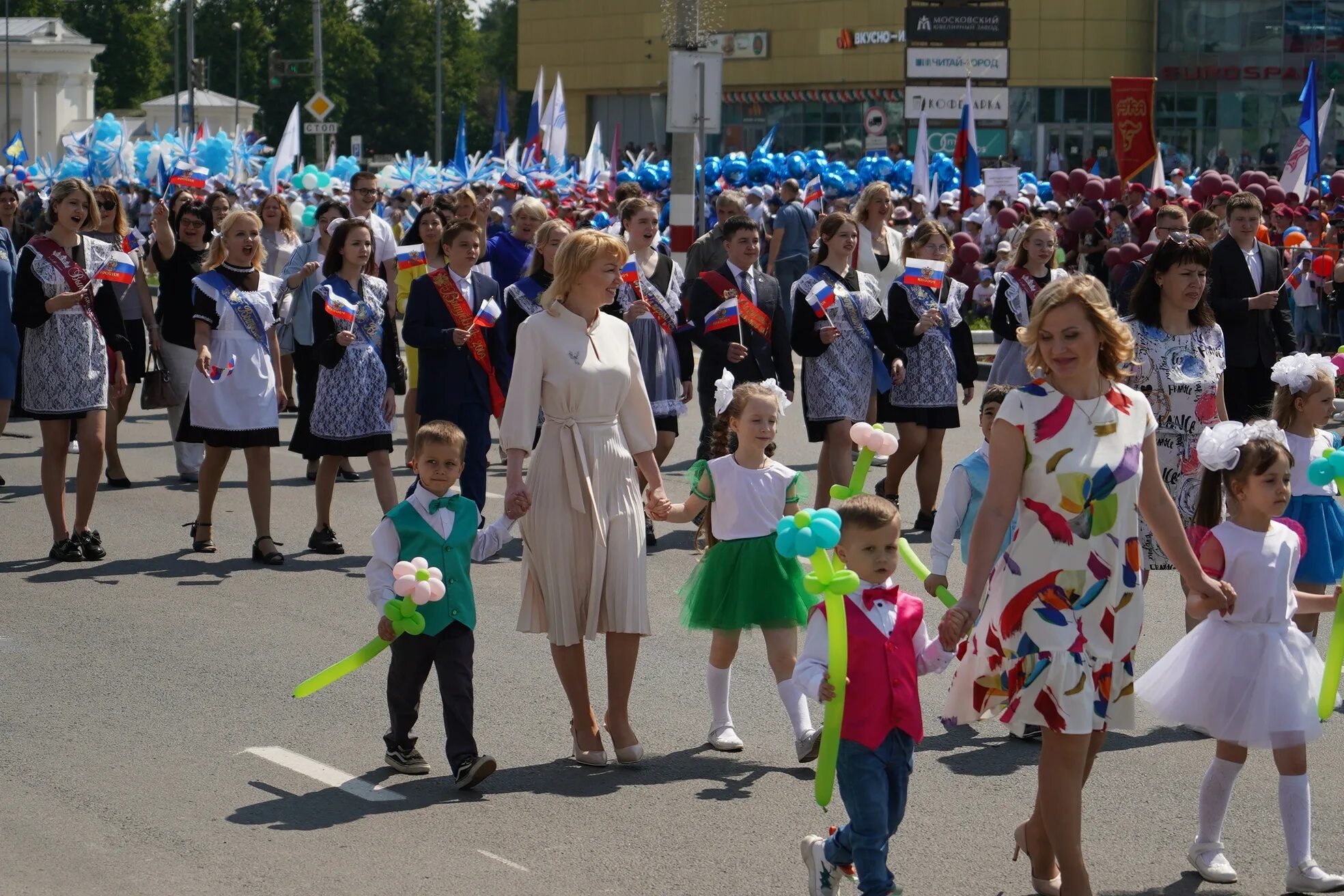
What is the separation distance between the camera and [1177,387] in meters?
6.93

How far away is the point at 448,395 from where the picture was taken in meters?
9.44

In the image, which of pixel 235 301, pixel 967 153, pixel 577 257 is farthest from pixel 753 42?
pixel 577 257

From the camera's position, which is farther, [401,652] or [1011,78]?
[1011,78]

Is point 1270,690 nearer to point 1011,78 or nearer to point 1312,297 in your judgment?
point 1312,297

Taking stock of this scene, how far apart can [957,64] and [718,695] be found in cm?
3295

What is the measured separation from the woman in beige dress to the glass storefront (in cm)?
5743

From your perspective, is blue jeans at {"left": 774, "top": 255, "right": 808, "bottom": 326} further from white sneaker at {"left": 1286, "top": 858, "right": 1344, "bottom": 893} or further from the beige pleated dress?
white sneaker at {"left": 1286, "top": 858, "right": 1344, "bottom": 893}

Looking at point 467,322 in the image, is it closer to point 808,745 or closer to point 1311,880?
point 808,745

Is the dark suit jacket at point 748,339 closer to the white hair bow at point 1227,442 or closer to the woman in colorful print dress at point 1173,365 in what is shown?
the woman in colorful print dress at point 1173,365

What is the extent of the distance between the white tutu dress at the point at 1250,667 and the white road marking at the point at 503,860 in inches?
73.1

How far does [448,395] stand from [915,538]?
2842 millimetres

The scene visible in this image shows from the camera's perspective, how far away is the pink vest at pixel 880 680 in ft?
15.4

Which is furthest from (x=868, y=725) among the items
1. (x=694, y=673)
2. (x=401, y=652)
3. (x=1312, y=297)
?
(x=1312, y=297)

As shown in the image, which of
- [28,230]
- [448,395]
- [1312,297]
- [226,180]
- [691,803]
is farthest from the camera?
[226,180]
